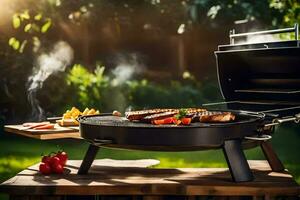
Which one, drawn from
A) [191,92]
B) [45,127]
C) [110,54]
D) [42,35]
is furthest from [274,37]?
[45,127]

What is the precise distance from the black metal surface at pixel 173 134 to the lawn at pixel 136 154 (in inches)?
109

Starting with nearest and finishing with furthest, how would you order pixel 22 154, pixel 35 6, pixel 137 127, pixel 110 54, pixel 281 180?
pixel 137 127
pixel 281 180
pixel 22 154
pixel 35 6
pixel 110 54

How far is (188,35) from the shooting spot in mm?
11039

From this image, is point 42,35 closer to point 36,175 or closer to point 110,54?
point 110,54

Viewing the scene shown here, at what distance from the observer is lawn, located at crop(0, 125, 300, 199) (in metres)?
6.64

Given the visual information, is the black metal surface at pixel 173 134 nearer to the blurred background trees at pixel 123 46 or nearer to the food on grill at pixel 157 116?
the food on grill at pixel 157 116

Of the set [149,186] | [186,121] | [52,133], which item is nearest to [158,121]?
[186,121]

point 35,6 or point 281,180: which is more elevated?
point 35,6

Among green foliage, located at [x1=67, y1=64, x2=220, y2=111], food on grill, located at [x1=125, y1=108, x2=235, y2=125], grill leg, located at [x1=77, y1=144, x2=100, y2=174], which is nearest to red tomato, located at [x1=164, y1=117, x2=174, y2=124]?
food on grill, located at [x1=125, y1=108, x2=235, y2=125]

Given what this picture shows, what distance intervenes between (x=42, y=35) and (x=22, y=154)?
133 inches

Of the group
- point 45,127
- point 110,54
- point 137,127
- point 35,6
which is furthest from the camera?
point 110,54

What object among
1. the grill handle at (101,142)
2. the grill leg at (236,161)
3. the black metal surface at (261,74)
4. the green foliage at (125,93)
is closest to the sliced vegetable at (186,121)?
the grill leg at (236,161)

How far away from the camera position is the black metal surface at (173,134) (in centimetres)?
335

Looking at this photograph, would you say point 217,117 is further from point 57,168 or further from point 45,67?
point 45,67
